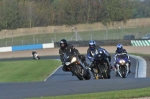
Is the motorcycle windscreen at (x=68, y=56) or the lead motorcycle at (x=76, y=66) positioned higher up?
the motorcycle windscreen at (x=68, y=56)

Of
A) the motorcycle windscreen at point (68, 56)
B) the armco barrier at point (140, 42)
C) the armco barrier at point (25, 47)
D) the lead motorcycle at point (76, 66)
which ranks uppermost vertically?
the motorcycle windscreen at point (68, 56)

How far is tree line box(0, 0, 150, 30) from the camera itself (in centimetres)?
8000

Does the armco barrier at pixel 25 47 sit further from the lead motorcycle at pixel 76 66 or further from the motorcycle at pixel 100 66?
the lead motorcycle at pixel 76 66

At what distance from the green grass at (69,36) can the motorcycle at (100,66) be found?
4405 centimetres

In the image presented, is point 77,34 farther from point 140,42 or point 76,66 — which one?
point 76,66

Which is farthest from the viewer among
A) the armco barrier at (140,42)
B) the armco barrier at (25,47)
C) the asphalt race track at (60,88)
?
the armco barrier at (25,47)

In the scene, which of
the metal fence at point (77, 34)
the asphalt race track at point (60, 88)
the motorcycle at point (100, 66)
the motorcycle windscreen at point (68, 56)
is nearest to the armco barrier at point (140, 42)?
the metal fence at point (77, 34)

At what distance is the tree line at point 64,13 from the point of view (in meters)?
80.0

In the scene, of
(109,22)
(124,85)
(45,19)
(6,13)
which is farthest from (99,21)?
(124,85)

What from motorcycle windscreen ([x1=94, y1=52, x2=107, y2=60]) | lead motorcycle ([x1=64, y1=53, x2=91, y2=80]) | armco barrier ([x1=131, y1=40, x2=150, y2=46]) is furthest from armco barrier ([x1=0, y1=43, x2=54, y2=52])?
lead motorcycle ([x1=64, y1=53, x2=91, y2=80])

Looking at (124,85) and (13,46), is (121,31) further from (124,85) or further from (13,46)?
(124,85)

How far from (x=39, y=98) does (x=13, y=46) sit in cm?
5185

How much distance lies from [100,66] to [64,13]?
206ft

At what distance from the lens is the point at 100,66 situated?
21234 millimetres
